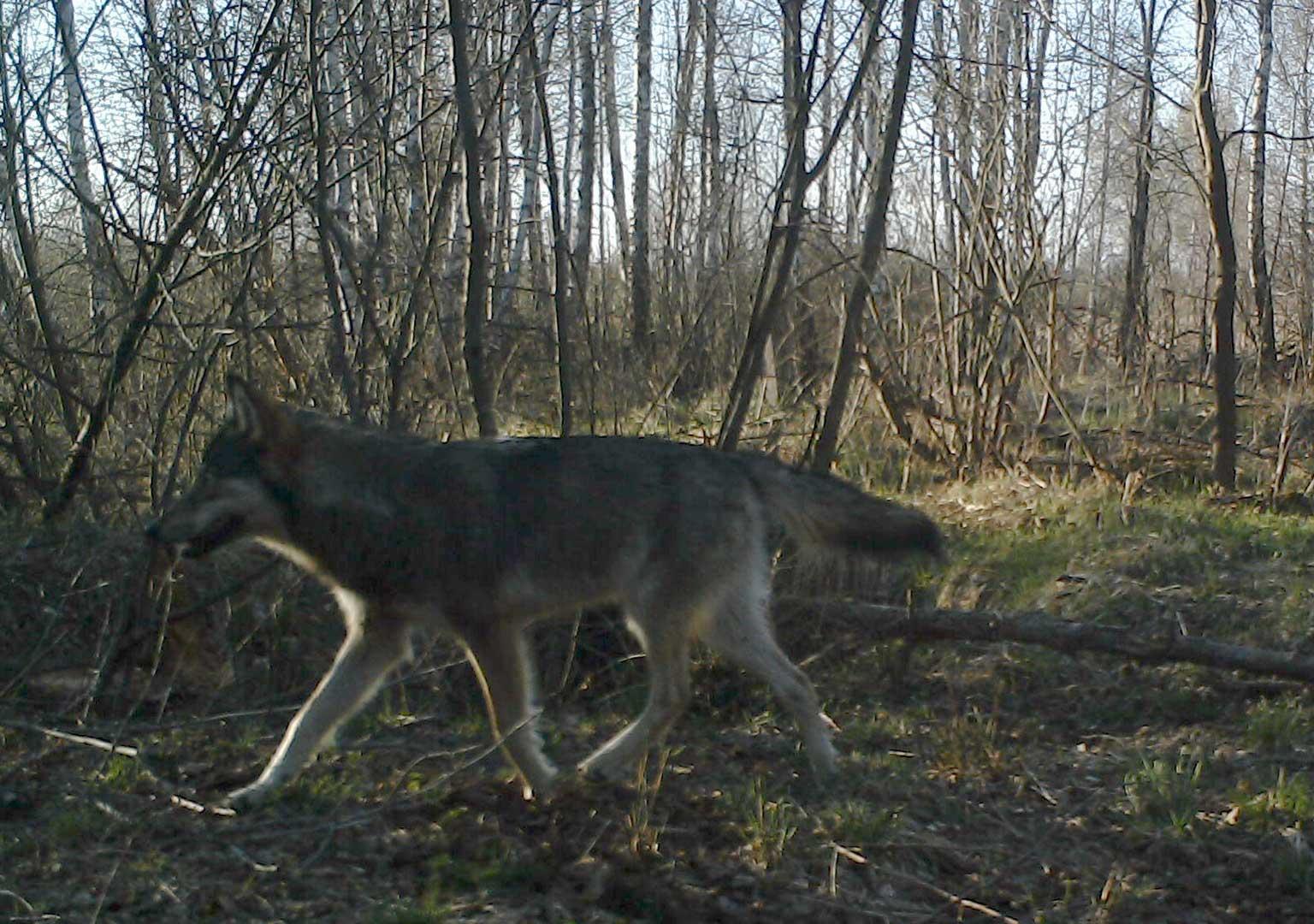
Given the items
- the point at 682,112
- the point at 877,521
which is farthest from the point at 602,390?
the point at 682,112

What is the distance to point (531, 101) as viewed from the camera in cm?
1850

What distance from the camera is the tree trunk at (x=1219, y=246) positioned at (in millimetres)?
10359

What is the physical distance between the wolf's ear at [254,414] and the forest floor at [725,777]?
113 centimetres

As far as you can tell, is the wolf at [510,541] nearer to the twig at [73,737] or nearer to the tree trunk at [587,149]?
the twig at [73,737]

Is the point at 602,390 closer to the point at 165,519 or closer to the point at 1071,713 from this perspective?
the point at 1071,713

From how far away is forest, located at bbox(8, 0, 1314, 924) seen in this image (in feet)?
16.1

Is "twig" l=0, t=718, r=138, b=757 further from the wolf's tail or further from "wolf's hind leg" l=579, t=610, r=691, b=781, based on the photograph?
the wolf's tail

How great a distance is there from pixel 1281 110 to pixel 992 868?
31130 millimetres

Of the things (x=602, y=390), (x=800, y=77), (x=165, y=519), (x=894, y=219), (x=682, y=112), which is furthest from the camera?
(x=682, y=112)

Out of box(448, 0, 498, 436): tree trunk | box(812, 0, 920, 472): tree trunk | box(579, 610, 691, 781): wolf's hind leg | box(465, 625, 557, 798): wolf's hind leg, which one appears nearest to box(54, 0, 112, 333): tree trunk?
box(448, 0, 498, 436): tree trunk

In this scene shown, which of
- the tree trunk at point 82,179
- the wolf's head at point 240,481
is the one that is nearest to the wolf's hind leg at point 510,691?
the wolf's head at point 240,481

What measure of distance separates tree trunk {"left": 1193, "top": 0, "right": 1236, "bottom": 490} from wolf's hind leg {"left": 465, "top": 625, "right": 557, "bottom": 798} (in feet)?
22.7

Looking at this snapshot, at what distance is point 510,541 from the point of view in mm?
5688

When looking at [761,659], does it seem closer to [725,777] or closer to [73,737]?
[725,777]
